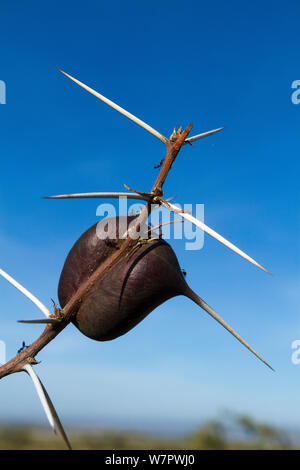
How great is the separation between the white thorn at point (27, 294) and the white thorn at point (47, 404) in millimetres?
523

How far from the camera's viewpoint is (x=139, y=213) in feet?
13.8

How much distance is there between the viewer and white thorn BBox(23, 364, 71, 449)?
3.39 meters

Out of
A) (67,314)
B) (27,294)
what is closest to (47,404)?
(67,314)

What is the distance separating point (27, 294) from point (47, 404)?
1.10 m

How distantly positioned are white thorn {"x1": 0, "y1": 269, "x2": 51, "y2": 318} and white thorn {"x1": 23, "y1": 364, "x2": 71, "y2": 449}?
1.71ft

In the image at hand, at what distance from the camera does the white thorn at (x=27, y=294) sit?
4.11 metres

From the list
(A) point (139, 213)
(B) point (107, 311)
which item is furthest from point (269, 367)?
(A) point (139, 213)

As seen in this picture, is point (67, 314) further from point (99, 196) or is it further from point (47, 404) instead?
point (99, 196)

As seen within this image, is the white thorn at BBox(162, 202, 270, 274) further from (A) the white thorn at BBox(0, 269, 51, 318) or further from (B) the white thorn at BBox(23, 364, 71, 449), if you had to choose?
(B) the white thorn at BBox(23, 364, 71, 449)

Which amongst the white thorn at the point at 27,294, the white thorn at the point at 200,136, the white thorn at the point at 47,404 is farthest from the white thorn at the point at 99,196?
the white thorn at the point at 47,404

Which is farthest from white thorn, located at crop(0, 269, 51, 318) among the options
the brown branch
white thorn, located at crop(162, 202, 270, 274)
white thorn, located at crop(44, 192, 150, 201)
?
white thorn, located at crop(162, 202, 270, 274)

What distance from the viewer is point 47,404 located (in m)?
3.55

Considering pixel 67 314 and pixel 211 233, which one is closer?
pixel 211 233
